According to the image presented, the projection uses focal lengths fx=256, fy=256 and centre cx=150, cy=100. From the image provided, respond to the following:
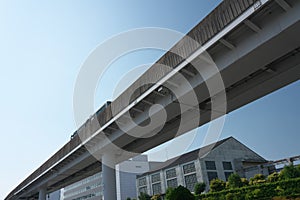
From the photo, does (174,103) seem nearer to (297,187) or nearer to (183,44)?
(183,44)

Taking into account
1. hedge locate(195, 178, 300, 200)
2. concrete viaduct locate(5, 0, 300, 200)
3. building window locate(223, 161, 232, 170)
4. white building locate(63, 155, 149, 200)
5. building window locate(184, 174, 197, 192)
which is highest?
white building locate(63, 155, 149, 200)

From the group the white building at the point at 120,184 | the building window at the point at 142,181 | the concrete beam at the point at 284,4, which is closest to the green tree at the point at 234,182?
the concrete beam at the point at 284,4

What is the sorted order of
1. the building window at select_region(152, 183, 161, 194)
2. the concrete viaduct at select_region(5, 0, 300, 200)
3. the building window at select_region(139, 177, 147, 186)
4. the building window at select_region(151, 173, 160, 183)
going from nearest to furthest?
the concrete viaduct at select_region(5, 0, 300, 200)
the building window at select_region(152, 183, 161, 194)
the building window at select_region(151, 173, 160, 183)
the building window at select_region(139, 177, 147, 186)

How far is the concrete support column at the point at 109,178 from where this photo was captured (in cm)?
1772

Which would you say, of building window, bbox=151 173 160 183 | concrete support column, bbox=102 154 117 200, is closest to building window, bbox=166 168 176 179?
building window, bbox=151 173 160 183

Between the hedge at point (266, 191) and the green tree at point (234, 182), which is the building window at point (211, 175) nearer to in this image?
the green tree at point (234, 182)

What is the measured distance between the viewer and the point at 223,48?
9.10 metres

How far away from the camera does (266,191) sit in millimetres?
20625

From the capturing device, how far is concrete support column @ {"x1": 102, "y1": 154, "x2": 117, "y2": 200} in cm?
1772

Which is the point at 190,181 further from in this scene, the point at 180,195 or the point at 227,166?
the point at 180,195

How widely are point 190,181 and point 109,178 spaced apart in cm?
2619

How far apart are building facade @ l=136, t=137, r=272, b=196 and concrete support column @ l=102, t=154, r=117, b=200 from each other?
24.1m

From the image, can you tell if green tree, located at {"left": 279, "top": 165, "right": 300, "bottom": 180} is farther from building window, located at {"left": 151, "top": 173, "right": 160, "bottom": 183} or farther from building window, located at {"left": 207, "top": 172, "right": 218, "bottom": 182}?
building window, located at {"left": 151, "top": 173, "right": 160, "bottom": 183}

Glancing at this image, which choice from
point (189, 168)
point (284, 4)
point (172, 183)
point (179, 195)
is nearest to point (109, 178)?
point (179, 195)
